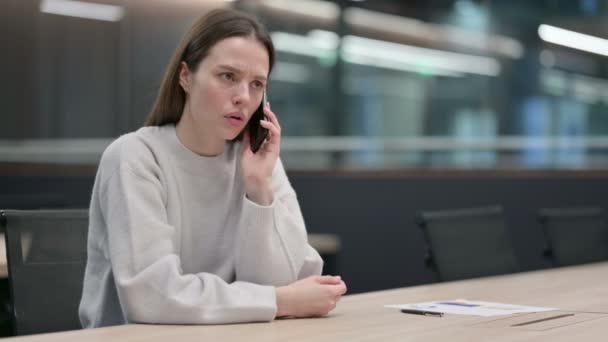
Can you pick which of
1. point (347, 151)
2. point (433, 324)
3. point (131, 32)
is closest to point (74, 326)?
point (433, 324)

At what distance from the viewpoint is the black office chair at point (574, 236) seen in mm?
3549

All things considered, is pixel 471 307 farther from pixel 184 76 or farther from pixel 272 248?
pixel 184 76

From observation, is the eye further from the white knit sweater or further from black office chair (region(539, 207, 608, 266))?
black office chair (region(539, 207, 608, 266))

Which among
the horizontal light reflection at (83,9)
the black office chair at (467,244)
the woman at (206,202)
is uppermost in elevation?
the horizontal light reflection at (83,9)

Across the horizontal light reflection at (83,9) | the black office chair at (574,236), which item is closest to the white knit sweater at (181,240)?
the black office chair at (574,236)

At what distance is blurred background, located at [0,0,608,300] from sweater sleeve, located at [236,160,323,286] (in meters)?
2.44

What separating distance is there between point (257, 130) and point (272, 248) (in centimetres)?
30

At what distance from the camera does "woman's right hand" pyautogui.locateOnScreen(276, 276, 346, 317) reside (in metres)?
1.81

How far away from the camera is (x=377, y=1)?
6.59 m

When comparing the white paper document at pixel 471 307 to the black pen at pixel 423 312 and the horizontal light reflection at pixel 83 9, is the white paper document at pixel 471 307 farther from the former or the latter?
the horizontal light reflection at pixel 83 9

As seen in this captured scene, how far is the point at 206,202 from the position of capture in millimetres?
2016

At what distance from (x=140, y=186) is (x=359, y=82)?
15.5 feet

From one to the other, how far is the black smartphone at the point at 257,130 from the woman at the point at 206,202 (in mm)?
15

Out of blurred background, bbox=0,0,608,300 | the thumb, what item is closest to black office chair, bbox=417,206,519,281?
the thumb
